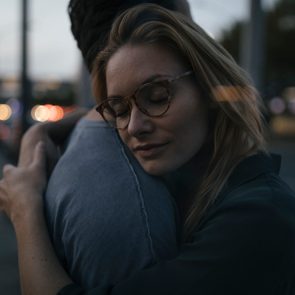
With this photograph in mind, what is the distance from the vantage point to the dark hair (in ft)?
5.26

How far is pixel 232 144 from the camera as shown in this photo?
1.44 metres

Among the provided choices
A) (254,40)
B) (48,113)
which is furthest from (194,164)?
(48,113)

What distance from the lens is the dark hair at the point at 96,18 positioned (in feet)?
5.26

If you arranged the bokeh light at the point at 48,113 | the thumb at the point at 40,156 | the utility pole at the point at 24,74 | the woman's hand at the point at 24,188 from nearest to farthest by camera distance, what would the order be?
the woman's hand at the point at 24,188 < the thumb at the point at 40,156 < the utility pole at the point at 24,74 < the bokeh light at the point at 48,113

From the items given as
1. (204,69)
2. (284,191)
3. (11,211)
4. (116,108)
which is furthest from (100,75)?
(284,191)

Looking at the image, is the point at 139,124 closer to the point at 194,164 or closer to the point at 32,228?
the point at 194,164

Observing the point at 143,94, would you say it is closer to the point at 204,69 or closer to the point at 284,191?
the point at 204,69

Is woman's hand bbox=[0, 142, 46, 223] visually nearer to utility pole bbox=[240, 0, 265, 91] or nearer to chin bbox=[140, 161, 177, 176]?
chin bbox=[140, 161, 177, 176]

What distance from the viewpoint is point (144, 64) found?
1.40 metres

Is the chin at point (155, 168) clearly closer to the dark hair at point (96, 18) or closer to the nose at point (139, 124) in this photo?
the nose at point (139, 124)

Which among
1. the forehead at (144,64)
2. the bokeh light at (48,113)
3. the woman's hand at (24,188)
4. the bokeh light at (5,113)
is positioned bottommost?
the woman's hand at (24,188)

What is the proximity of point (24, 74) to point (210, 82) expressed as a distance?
1056 cm

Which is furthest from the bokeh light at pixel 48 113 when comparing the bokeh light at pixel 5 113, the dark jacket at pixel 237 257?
the dark jacket at pixel 237 257

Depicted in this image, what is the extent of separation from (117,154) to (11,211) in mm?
374
